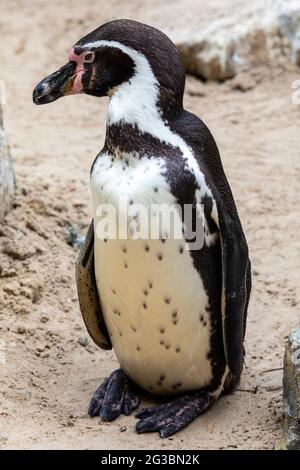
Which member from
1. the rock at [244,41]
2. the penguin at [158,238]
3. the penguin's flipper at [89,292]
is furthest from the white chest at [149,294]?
the rock at [244,41]

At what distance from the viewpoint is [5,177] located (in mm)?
5203

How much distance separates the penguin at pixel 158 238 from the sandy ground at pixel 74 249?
0.70ft

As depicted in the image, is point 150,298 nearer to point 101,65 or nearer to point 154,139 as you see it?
point 154,139

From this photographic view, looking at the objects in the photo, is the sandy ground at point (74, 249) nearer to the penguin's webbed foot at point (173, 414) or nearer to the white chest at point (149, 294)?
the penguin's webbed foot at point (173, 414)

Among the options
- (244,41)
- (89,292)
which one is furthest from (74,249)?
(244,41)

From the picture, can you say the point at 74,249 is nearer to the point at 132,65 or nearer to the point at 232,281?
the point at 232,281

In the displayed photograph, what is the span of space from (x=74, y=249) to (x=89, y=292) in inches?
47.3

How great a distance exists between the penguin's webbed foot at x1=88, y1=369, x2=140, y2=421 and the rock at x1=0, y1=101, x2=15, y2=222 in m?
1.24

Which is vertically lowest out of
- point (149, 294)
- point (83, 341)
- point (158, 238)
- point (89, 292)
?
point (83, 341)

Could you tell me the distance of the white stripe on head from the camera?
12.2 ft

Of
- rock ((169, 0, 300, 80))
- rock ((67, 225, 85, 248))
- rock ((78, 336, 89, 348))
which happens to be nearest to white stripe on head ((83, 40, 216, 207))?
rock ((78, 336, 89, 348))
